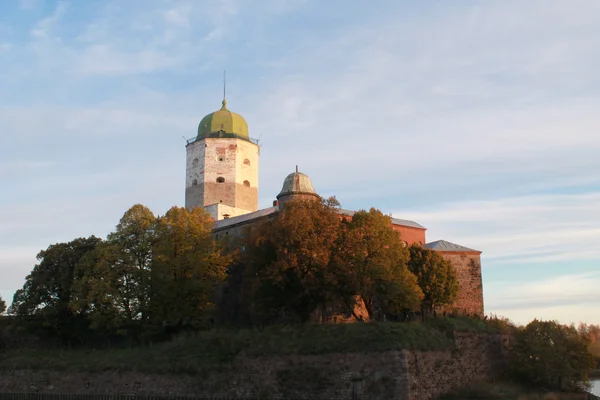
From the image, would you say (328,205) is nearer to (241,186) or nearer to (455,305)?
(455,305)

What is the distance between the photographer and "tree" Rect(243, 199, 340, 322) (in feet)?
99.6

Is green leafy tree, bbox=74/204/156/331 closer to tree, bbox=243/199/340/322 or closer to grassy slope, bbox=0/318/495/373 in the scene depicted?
grassy slope, bbox=0/318/495/373

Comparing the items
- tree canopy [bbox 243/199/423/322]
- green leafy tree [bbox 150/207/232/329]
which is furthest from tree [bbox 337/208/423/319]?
green leafy tree [bbox 150/207/232/329]

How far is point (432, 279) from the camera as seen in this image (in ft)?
117

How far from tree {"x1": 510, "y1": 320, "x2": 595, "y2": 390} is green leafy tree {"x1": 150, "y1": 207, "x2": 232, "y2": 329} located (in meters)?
15.4

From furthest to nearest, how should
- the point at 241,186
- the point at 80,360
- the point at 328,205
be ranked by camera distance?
the point at 241,186, the point at 328,205, the point at 80,360

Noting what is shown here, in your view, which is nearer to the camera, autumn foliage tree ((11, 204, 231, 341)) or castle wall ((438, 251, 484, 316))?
autumn foliage tree ((11, 204, 231, 341))

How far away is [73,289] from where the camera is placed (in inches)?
1356

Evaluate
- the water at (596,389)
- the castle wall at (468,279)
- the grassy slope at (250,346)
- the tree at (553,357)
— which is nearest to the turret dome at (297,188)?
the castle wall at (468,279)

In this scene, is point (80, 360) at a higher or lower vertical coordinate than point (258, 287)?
lower

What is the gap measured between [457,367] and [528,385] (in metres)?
4.39

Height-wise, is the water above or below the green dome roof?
below

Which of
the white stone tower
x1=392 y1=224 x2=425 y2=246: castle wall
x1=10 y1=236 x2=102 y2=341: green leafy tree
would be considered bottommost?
x1=10 y1=236 x2=102 y2=341: green leafy tree

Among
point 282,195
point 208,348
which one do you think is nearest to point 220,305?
point 282,195
